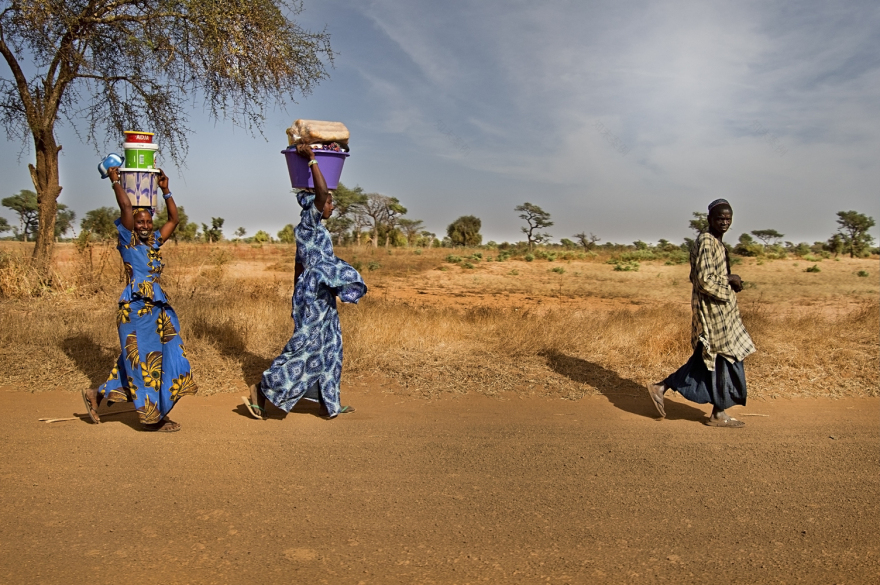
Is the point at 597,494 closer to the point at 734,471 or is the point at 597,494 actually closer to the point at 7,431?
the point at 734,471

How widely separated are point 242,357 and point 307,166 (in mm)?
2962

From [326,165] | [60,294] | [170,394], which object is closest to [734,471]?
[326,165]

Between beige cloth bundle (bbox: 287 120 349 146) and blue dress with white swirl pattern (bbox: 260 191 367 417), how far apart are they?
0.42 metres

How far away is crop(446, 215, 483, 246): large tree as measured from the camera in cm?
4684

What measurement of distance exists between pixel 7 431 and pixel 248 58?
6.73 meters

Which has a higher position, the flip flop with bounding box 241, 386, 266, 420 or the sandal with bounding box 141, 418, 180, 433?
the flip flop with bounding box 241, 386, 266, 420

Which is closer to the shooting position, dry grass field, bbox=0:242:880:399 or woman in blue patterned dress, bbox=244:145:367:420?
woman in blue patterned dress, bbox=244:145:367:420

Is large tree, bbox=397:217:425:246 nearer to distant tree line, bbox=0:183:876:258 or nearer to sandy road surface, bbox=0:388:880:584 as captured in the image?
distant tree line, bbox=0:183:876:258

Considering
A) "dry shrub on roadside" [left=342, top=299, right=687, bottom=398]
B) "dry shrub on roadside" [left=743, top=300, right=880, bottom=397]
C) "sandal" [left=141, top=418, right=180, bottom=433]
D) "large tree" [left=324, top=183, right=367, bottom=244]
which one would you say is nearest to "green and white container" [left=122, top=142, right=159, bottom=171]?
"sandal" [left=141, top=418, right=180, bottom=433]

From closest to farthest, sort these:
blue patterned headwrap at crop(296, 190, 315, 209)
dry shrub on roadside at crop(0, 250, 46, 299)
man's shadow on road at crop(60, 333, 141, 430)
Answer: blue patterned headwrap at crop(296, 190, 315, 209) < man's shadow on road at crop(60, 333, 141, 430) < dry shrub on roadside at crop(0, 250, 46, 299)

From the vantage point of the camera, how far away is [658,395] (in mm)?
5715

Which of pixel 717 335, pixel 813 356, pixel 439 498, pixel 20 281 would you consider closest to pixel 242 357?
pixel 439 498

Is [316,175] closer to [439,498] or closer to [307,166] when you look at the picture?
[307,166]

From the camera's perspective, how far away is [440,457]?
15.3 feet
